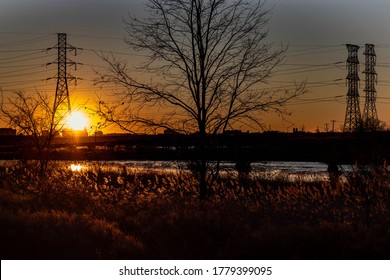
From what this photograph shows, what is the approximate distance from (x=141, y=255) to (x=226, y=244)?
165cm

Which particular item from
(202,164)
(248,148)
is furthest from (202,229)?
(248,148)

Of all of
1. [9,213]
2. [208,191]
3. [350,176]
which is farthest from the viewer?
[350,176]

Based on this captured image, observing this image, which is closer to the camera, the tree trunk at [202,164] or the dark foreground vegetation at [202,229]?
the dark foreground vegetation at [202,229]

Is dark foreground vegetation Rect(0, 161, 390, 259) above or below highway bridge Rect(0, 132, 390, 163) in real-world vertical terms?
below

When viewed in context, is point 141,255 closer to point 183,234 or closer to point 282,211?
point 183,234

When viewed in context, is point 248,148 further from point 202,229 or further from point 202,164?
point 202,229

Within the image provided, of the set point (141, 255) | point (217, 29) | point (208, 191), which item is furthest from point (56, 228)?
point (217, 29)

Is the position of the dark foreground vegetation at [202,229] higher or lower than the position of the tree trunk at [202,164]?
lower

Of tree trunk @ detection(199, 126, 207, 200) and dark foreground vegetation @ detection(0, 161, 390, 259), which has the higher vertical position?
tree trunk @ detection(199, 126, 207, 200)

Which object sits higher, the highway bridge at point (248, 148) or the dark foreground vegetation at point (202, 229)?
the highway bridge at point (248, 148)

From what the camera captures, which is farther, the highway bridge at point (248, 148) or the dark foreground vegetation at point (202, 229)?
the highway bridge at point (248, 148)

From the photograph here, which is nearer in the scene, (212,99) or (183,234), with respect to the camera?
(183,234)

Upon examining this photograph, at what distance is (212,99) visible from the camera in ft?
51.4

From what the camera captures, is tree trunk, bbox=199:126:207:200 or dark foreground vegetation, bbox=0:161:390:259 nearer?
dark foreground vegetation, bbox=0:161:390:259
